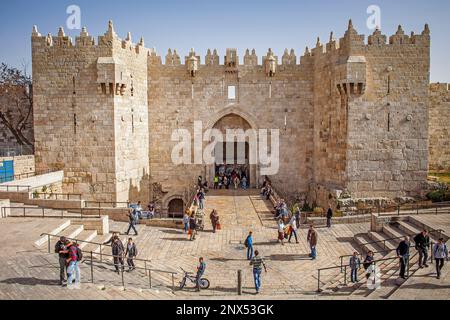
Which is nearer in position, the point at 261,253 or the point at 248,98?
the point at 261,253

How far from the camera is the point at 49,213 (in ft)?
62.6

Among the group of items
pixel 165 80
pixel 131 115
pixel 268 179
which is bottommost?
pixel 268 179

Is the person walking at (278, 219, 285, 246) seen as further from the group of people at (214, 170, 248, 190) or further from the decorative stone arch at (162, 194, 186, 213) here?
the decorative stone arch at (162, 194, 186, 213)

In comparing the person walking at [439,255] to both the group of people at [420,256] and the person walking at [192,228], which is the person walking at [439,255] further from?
the person walking at [192,228]

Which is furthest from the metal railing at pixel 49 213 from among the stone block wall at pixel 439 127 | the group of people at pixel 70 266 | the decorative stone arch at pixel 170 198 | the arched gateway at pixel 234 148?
the stone block wall at pixel 439 127

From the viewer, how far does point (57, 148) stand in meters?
23.8

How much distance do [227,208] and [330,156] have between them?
265 inches

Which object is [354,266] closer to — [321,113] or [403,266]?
[403,266]

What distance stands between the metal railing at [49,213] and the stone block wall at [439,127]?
817 inches

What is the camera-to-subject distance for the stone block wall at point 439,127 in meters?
27.3

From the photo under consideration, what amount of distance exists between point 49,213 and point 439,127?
23167 mm

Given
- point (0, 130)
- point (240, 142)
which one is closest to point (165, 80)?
point (240, 142)

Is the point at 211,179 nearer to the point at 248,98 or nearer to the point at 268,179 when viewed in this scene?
the point at 268,179

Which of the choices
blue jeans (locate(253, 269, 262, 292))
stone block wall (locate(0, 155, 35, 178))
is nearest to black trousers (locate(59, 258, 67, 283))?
blue jeans (locate(253, 269, 262, 292))
